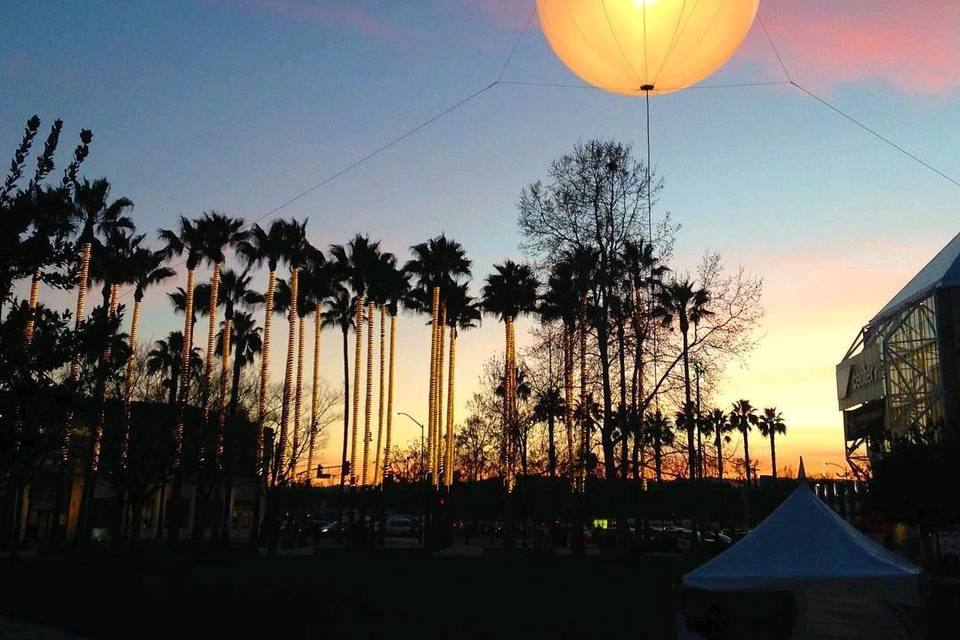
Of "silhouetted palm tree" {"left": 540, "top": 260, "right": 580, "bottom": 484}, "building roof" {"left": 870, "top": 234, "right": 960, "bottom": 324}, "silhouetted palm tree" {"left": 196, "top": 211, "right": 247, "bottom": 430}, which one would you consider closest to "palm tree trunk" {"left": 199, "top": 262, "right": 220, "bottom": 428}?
"silhouetted palm tree" {"left": 196, "top": 211, "right": 247, "bottom": 430}

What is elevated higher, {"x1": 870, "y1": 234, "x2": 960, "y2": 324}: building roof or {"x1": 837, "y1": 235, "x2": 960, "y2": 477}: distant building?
{"x1": 870, "y1": 234, "x2": 960, "y2": 324}: building roof

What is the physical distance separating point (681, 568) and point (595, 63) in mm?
27261

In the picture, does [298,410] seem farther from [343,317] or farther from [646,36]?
[646,36]

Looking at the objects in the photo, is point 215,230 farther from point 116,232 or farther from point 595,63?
point 595,63

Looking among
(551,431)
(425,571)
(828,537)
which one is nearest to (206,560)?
(425,571)

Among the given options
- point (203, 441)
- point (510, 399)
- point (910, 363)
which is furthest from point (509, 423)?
point (910, 363)

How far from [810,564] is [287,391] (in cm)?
4217

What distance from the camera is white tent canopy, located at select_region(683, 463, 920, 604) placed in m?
11.0

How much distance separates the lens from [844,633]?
36.8 ft

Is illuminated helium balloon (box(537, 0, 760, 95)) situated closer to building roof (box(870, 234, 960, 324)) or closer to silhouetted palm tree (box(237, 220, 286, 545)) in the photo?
silhouetted palm tree (box(237, 220, 286, 545))

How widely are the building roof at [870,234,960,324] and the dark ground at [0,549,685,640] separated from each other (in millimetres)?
40026

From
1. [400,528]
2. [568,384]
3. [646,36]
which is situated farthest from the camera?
[400,528]

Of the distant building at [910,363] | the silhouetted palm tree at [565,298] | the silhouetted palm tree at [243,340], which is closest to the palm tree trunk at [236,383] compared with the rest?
the silhouetted palm tree at [243,340]

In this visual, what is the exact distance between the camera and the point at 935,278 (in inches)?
2714
